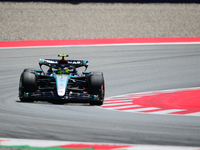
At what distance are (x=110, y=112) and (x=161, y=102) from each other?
264cm

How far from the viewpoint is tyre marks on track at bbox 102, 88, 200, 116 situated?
884cm

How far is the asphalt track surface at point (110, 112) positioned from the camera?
5.98 meters

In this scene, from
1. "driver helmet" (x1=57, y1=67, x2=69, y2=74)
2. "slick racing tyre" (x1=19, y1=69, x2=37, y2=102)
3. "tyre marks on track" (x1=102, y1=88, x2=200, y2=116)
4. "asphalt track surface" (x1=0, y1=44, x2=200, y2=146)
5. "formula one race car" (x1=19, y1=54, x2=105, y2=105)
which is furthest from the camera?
"driver helmet" (x1=57, y1=67, x2=69, y2=74)

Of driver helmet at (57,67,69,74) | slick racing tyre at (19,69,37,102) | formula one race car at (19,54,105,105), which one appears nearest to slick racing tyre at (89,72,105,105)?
formula one race car at (19,54,105,105)

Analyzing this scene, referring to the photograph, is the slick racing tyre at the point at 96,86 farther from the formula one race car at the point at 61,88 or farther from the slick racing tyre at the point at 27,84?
the slick racing tyre at the point at 27,84

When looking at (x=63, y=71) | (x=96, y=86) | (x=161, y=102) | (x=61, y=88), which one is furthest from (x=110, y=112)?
(x=161, y=102)

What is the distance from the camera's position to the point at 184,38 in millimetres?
25156

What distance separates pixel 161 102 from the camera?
34.8 ft

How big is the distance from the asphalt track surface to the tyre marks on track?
680 millimetres

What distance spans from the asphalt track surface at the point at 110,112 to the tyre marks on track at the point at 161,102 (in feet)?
2.23

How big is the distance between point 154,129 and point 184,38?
19.6 meters

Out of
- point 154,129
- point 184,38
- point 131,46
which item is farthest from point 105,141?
point 184,38

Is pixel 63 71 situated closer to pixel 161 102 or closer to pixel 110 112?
pixel 110 112

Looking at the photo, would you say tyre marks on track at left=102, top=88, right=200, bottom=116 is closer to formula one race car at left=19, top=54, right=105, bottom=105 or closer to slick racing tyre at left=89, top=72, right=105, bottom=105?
slick racing tyre at left=89, top=72, right=105, bottom=105
